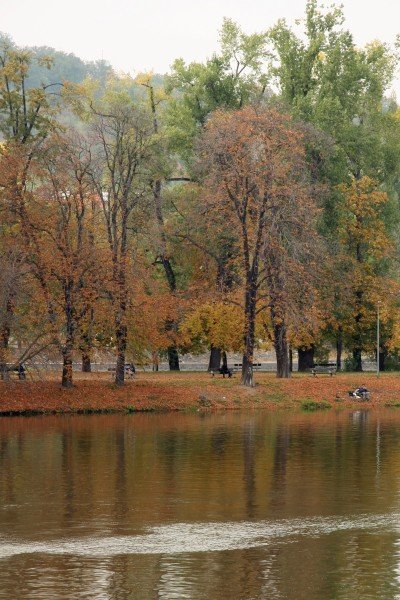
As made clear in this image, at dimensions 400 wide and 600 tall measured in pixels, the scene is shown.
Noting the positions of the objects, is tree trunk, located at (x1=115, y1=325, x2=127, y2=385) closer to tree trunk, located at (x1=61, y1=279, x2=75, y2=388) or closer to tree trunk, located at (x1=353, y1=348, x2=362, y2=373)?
tree trunk, located at (x1=61, y1=279, x2=75, y2=388)

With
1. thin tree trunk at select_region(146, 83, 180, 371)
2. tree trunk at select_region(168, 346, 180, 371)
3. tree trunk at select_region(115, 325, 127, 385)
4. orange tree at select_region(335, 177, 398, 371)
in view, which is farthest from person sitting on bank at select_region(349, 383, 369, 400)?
tree trunk at select_region(168, 346, 180, 371)

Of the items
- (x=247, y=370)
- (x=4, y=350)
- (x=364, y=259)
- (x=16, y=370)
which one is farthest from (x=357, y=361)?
(x=4, y=350)

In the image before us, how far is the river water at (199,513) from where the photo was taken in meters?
21.9

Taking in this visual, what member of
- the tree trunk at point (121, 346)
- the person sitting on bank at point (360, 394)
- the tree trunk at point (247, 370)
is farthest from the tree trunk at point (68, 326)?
the person sitting on bank at point (360, 394)

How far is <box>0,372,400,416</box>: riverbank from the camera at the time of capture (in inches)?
2378

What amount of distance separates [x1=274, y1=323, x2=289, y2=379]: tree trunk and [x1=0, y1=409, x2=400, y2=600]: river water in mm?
22963

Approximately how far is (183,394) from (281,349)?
474 inches

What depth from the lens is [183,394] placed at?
64.7 m

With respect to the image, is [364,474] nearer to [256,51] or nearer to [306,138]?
[306,138]

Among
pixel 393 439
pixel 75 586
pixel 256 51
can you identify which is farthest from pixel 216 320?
pixel 75 586

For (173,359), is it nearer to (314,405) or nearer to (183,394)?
(183,394)

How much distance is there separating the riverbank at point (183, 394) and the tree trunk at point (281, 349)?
1.30 m

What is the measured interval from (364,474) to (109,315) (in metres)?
28.5

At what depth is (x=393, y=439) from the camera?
155 feet
